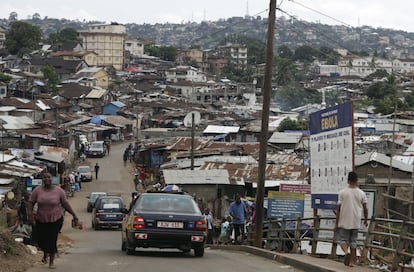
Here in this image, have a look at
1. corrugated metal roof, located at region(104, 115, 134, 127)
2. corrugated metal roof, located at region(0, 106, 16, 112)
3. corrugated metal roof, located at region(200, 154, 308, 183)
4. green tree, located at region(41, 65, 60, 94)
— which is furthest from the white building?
corrugated metal roof, located at region(200, 154, 308, 183)

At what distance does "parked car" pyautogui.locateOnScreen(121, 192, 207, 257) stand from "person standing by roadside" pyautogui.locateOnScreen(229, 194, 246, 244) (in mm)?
5828

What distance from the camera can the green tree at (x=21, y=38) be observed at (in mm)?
151500

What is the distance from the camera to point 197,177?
38.4 metres

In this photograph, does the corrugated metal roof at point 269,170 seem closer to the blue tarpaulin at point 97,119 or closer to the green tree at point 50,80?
the blue tarpaulin at point 97,119

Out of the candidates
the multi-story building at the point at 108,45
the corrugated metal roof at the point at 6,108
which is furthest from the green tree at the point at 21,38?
the corrugated metal roof at the point at 6,108

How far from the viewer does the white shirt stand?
1292 centimetres

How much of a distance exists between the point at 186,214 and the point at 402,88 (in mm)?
114231

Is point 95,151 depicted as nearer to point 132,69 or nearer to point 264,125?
point 264,125

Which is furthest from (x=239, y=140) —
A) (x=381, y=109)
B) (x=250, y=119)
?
(x=381, y=109)

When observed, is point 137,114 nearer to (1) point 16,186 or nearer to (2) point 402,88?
(2) point 402,88

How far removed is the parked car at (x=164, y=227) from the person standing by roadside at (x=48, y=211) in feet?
9.76

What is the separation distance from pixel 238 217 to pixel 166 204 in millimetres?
6232

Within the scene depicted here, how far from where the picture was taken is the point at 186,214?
1652cm

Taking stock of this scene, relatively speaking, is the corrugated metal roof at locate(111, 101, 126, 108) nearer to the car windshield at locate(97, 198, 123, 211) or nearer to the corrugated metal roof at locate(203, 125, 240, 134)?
the corrugated metal roof at locate(203, 125, 240, 134)
